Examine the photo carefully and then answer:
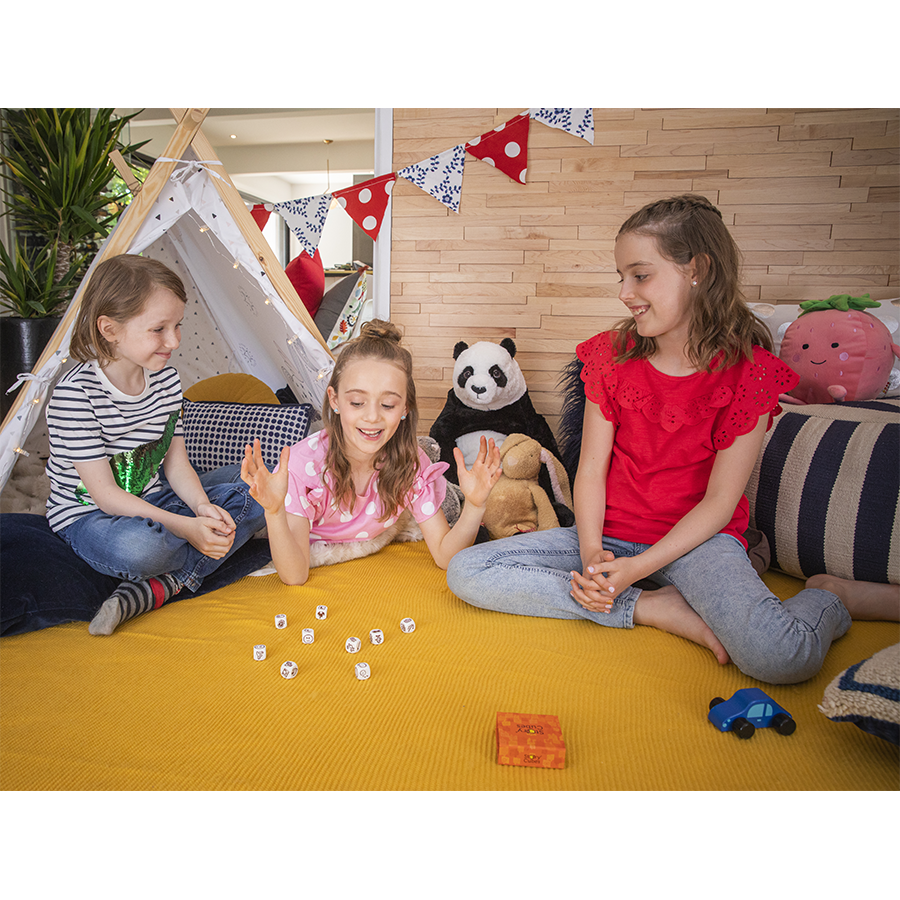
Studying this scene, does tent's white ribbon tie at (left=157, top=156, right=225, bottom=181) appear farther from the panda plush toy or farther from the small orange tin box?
the small orange tin box

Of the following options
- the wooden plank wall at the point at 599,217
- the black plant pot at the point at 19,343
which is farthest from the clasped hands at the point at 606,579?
the black plant pot at the point at 19,343

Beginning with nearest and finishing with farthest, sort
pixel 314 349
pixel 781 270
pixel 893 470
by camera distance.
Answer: pixel 893 470, pixel 314 349, pixel 781 270

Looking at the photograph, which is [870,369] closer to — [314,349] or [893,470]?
[893,470]

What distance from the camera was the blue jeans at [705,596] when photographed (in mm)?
1053

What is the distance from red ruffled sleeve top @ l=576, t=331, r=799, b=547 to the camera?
50.2 inches

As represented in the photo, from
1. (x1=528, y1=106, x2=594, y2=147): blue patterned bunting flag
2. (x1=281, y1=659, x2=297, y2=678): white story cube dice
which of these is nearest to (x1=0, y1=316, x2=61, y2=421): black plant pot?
(x1=528, y1=106, x2=594, y2=147): blue patterned bunting flag

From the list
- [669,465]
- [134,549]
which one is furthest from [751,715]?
[134,549]

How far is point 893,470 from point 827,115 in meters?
1.37

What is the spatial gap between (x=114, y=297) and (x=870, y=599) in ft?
5.71

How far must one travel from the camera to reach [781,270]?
2.15 m

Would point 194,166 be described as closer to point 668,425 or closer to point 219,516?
point 219,516

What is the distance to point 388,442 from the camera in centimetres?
151
